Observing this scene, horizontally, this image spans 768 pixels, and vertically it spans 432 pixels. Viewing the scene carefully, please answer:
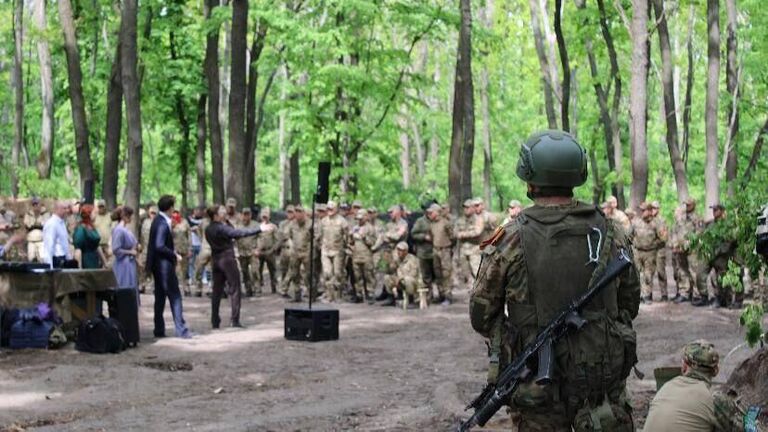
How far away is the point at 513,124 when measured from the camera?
6262 cm

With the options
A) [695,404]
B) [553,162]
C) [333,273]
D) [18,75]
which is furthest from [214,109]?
[553,162]

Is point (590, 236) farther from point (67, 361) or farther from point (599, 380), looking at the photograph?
point (67, 361)

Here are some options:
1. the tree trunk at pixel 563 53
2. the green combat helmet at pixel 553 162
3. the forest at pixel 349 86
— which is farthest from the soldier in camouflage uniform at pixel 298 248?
the green combat helmet at pixel 553 162

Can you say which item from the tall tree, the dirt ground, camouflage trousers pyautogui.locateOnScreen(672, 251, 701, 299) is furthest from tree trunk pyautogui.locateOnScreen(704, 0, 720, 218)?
the tall tree

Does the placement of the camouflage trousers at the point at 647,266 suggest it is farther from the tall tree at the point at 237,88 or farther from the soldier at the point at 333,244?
the tall tree at the point at 237,88

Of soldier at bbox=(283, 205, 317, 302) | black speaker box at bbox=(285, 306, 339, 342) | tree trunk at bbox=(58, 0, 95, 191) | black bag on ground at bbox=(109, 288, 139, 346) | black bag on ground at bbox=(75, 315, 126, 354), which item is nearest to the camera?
black bag on ground at bbox=(75, 315, 126, 354)

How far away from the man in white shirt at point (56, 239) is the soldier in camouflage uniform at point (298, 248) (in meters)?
7.57

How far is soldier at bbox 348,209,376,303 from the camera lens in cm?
2559

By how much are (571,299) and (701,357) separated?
1.76 meters

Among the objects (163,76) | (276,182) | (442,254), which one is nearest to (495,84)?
(276,182)

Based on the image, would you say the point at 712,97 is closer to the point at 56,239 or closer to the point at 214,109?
the point at 214,109

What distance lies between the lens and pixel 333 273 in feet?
84.2

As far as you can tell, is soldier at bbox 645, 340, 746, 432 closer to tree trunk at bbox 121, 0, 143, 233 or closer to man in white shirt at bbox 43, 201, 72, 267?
man in white shirt at bbox 43, 201, 72, 267

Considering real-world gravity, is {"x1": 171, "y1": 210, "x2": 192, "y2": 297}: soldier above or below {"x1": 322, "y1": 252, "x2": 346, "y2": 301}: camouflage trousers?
above
